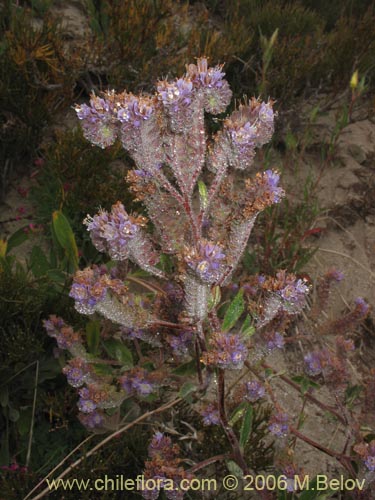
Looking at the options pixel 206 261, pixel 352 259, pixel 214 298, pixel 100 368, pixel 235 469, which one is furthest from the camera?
pixel 352 259

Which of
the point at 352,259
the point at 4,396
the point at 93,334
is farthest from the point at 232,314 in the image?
the point at 352,259

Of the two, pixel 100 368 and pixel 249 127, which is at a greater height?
pixel 249 127

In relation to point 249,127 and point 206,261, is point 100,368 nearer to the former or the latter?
point 206,261

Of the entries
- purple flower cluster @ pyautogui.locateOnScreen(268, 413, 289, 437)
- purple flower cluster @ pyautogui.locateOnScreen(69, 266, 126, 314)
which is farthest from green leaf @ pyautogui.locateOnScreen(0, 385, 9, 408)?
purple flower cluster @ pyautogui.locateOnScreen(268, 413, 289, 437)

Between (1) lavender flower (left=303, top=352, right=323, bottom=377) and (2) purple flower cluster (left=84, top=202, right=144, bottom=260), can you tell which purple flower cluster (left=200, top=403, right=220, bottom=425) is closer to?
(1) lavender flower (left=303, top=352, right=323, bottom=377)

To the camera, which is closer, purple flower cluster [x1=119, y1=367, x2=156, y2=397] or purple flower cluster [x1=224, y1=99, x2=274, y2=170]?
purple flower cluster [x1=224, y1=99, x2=274, y2=170]

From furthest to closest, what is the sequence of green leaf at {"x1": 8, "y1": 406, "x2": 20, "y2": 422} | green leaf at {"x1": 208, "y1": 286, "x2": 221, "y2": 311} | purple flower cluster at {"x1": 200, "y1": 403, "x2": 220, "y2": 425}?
green leaf at {"x1": 8, "y1": 406, "x2": 20, "y2": 422} → purple flower cluster at {"x1": 200, "y1": 403, "x2": 220, "y2": 425} → green leaf at {"x1": 208, "y1": 286, "x2": 221, "y2": 311}

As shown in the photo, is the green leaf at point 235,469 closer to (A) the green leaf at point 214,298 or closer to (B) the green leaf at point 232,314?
(B) the green leaf at point 232,314

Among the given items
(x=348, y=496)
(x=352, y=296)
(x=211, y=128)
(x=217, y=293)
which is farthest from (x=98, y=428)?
(x=211, y=128)
